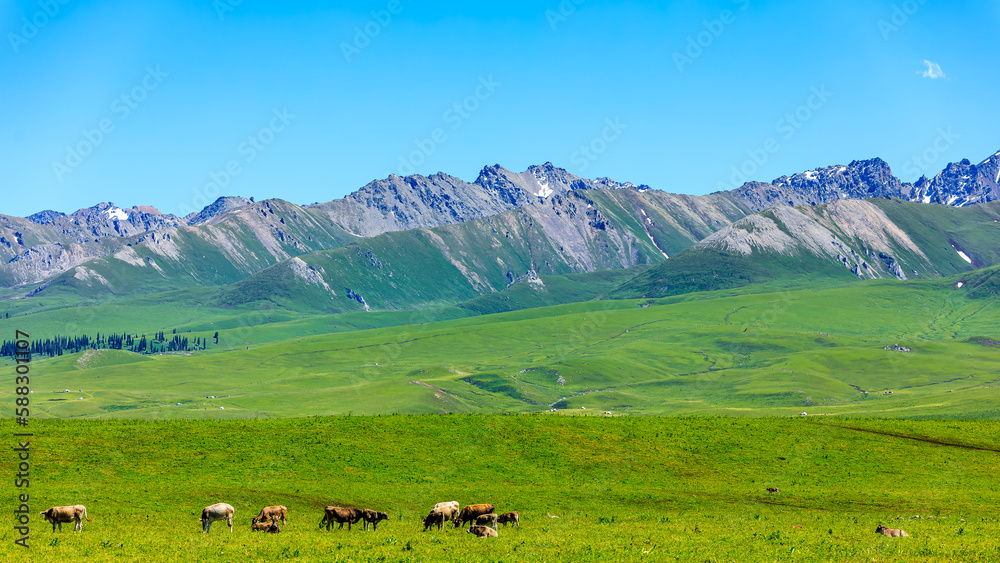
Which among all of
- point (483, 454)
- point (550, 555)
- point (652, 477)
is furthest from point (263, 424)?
point (550, 555)

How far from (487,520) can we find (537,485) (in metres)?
14.9

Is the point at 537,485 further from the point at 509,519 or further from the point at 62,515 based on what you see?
the point at 62,515

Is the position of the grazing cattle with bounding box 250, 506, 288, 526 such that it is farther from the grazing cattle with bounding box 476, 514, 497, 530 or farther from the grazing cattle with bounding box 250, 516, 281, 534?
the grazing cattle with bounding box 476, 514, 497, 530

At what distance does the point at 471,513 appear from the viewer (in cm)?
4147

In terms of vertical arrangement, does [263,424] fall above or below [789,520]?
above

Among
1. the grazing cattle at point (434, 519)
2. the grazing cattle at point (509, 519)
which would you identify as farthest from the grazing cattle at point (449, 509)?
the grazing cattle at point (509, 519)

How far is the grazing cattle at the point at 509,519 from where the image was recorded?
41.8 m

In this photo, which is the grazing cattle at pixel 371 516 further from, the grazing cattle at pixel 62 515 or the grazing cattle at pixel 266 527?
the grazing cattle at pixel 62 515

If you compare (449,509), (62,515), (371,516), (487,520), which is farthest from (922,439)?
(62,515)

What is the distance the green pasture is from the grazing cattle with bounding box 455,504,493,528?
5.69ft

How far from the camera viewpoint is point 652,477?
5772 cm

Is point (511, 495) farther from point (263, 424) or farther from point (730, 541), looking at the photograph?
point (263, 424)

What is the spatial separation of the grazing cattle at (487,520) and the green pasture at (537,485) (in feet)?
4.48

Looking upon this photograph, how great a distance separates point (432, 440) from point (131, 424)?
2545 centimetres
